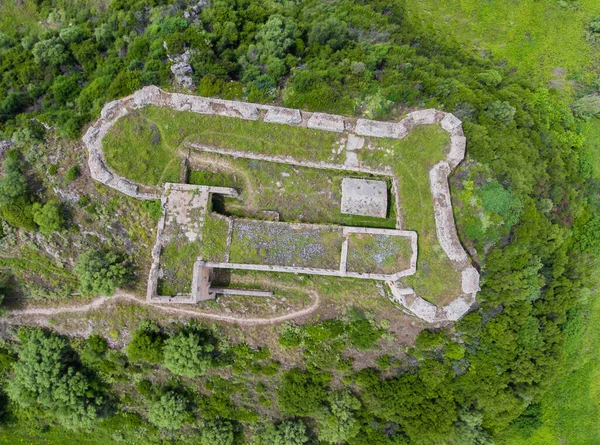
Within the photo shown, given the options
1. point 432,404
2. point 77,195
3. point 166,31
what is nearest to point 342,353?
point 432,404

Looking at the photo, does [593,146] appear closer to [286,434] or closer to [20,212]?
[286,434]

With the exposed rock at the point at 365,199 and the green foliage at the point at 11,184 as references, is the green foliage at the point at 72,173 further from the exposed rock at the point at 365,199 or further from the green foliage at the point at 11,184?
the exposed rock at the point at 365,199

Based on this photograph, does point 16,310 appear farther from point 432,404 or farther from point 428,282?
point 432,404

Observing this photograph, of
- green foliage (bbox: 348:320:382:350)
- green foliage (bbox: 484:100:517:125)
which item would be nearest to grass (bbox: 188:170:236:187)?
green foliage (bbox: 348:320:382:350)

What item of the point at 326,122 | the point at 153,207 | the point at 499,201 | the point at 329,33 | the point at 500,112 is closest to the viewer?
the point at 499,201

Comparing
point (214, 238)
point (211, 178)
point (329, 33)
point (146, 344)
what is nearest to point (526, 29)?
point (329, 33)

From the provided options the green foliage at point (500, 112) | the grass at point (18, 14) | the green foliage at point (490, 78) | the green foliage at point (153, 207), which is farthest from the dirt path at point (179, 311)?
the grass at point (18, 14)
